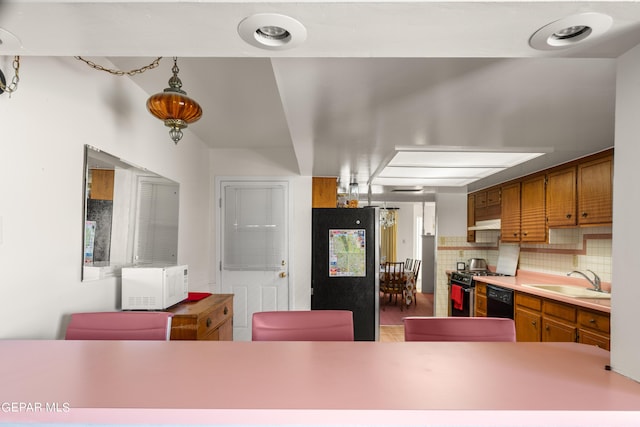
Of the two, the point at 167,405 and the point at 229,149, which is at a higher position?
the point at 229,149

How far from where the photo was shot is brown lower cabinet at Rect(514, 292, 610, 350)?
8.45ft

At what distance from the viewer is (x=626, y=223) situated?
982 mm

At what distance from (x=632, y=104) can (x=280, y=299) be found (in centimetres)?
368

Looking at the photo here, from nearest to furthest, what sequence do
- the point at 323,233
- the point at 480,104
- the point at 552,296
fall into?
the point at 480,104, the point at 552,296, the point at 323,233

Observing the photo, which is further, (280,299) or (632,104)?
(280,299)

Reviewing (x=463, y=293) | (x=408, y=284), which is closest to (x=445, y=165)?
(x=463, y=293)

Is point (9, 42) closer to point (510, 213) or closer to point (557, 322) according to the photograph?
point (557, 322)

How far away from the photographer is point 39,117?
1.63 metres

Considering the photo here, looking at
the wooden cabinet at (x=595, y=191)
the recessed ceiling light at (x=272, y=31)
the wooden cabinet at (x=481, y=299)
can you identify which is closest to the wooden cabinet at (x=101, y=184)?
the recessed ceiling light at (x=272, y=31)

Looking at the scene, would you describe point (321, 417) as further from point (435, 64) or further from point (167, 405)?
point (435, 64)

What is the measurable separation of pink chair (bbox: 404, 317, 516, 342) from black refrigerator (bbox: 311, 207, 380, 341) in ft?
7.44

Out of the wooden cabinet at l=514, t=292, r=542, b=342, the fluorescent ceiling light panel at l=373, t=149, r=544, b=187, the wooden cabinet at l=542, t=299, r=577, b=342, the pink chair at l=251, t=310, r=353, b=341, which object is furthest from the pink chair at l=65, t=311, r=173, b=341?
the wooden cabinet at l=514, t=292, r=542, b=342

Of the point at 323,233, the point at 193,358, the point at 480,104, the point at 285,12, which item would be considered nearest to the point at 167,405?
the point at 193,358

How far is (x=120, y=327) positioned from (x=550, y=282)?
4092 millimetres
